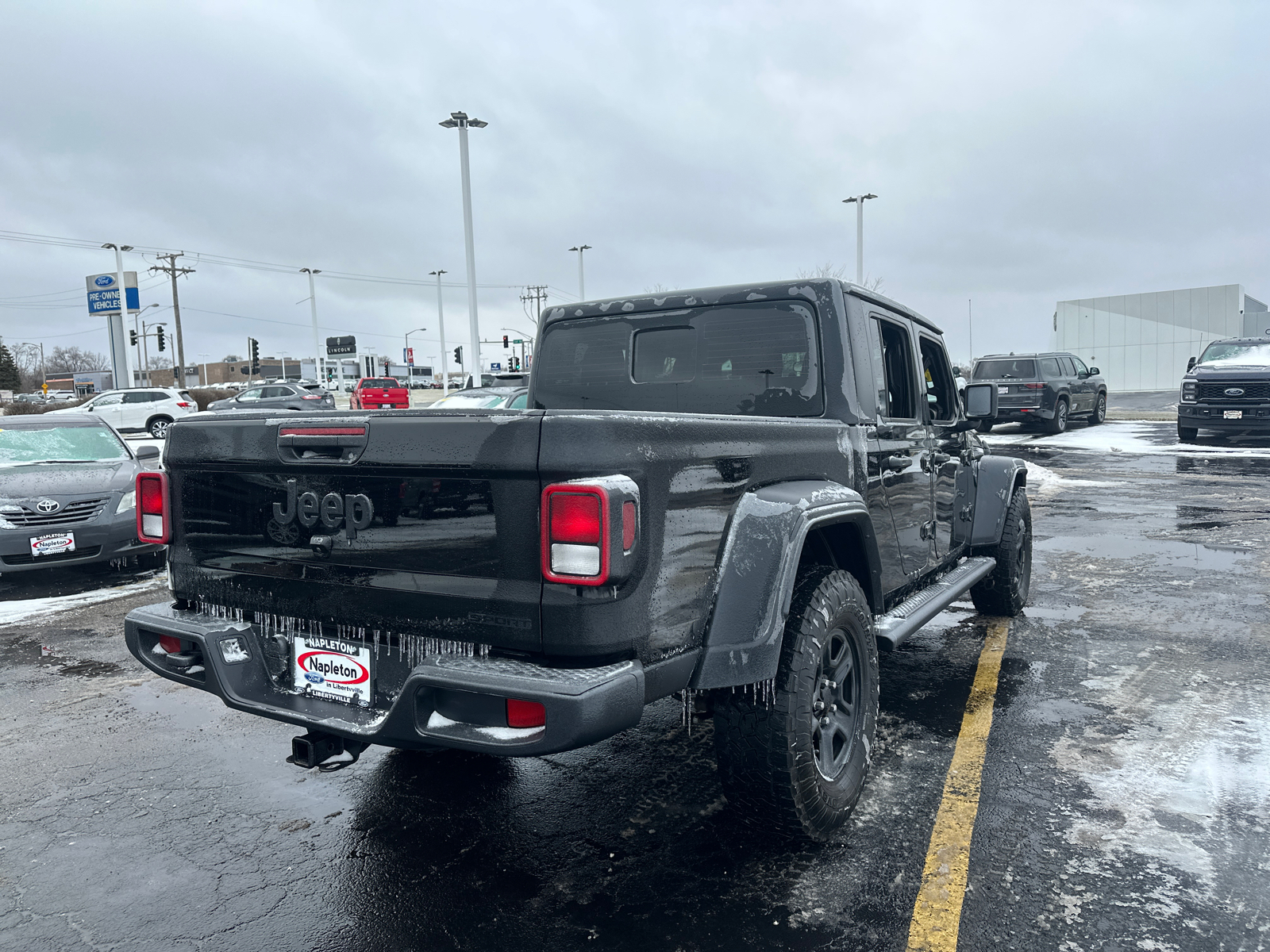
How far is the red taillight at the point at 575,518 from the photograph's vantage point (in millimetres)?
2260

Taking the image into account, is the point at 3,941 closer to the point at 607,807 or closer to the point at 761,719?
the point at 607,807

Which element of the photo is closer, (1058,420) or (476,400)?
(476,400)

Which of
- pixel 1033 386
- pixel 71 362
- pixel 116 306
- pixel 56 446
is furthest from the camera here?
pixel 71 362

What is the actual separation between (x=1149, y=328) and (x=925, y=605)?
1912 inches

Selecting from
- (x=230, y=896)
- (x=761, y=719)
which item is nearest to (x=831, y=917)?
(x=761, y=719)

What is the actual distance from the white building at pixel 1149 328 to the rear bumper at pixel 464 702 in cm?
4929

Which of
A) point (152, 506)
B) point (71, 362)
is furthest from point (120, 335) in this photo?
point (71, 362)

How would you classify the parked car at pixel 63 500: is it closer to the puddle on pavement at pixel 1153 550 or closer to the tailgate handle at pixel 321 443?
the tailgate handle at pixel 321 443

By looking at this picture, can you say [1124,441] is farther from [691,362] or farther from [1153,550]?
[691,362]

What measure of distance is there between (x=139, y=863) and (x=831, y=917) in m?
2.28

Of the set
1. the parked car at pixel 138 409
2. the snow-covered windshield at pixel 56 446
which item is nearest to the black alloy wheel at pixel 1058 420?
the snow-covered windshield at pixel 56 446

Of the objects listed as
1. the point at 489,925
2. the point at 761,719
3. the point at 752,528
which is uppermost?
the point at 752,528

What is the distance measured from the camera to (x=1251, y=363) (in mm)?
16875

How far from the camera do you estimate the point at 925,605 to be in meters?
4.04
